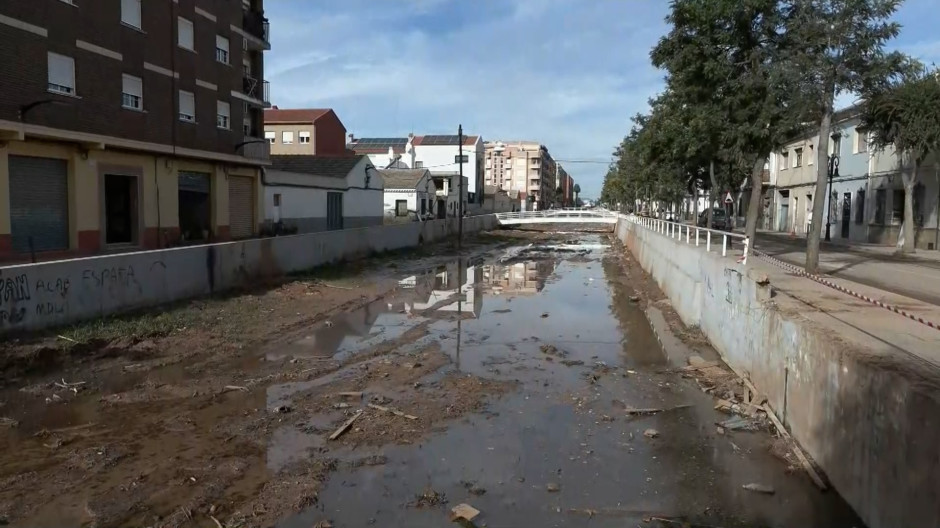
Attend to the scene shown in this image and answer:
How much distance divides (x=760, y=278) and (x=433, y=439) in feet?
17.1

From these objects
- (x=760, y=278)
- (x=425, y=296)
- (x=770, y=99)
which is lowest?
(x=425, y=296)

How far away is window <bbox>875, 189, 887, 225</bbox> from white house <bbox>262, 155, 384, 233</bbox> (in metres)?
28.7

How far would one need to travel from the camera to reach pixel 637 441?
757 centimetres

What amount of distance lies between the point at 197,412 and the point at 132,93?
20.2 metres

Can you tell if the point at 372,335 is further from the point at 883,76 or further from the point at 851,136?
the point at 851,136

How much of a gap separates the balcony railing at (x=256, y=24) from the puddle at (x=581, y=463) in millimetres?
27066

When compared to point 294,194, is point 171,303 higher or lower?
lower

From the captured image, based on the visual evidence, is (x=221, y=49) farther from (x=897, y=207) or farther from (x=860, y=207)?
(x=860, y=207)

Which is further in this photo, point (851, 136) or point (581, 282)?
point (851, 136)

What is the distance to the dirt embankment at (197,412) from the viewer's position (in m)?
5.85

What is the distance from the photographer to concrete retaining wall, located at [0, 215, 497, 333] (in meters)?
10.9

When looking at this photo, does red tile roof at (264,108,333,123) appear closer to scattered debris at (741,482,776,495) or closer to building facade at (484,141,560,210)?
scattered debris at (741,482,776,495)

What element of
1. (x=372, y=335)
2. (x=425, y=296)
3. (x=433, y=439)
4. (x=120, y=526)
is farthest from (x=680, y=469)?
(x=425, y=296)

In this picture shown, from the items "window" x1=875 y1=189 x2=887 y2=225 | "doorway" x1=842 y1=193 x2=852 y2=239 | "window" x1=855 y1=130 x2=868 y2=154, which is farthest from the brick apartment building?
"doorway" x1=842 y1=193 x2=852 y2=239
